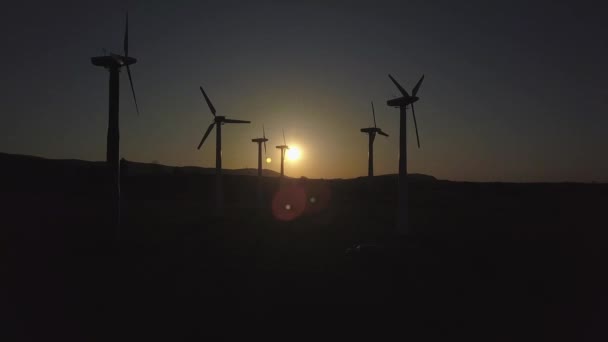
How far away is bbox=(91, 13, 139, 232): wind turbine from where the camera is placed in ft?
151

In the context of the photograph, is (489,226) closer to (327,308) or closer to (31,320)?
(327,308)

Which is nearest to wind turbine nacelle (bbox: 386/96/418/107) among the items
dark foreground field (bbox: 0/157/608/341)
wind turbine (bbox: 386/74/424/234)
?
wind turbine (bbox: 386/74/424/234)

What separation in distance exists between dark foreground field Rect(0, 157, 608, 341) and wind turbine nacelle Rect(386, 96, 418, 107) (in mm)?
16220

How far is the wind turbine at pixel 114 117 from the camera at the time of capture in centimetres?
4597

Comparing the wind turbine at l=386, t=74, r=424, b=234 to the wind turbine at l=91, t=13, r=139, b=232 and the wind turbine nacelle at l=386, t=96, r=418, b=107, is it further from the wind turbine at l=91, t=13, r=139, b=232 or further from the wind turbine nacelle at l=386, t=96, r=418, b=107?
the wind turbine at l=91, t=13, r=139, b=232

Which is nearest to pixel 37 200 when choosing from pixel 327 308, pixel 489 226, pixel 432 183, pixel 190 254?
pixel 190 254

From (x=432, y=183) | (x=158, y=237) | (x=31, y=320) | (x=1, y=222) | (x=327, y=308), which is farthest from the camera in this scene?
(x=432, y=183)

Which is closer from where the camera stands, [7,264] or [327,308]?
[327,308]

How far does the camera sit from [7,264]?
3634 cm

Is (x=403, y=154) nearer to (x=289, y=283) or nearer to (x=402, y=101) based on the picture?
(x=402, y=101)

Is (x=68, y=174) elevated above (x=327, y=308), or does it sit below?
above

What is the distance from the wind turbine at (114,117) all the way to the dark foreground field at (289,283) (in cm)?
501

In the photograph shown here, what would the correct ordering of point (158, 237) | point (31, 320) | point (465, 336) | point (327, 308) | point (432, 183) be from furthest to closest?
1. point (432, 183)
2. point (158, 237)
3. point (327, 308)
4. point (31, 320)
5. point (465, 336)

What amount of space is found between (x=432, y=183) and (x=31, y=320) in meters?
171
